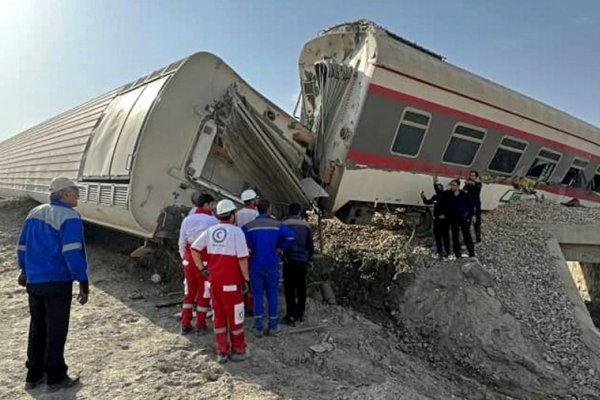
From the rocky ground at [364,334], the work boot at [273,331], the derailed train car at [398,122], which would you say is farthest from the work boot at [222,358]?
the derailed train car at [398,122]

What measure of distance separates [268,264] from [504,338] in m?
3.61

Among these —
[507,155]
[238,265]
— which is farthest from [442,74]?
[238,265]

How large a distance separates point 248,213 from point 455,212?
3459mm

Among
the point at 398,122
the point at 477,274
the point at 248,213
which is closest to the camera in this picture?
the point at 248,213

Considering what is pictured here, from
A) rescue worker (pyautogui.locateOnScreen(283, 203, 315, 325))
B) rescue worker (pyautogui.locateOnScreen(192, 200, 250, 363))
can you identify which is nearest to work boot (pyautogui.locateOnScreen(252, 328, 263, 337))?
rescue worker (pyautogui.locateOnScreen(283, 203, 315, 325))

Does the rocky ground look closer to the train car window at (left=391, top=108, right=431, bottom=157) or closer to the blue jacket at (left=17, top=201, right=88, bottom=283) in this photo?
the blue jacket at (left=17, top=201, right=88, bottom=283)

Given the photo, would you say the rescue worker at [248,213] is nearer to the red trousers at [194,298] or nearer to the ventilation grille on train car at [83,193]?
the red trousers at [194,298]

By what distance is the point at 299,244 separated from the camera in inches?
222

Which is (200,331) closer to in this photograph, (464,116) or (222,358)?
(222,358)

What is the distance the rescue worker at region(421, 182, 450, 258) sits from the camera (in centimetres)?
754

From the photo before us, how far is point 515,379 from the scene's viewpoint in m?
6.07

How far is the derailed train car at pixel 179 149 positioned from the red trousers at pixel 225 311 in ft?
5.41

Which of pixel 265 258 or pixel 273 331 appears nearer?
pixel 265 258

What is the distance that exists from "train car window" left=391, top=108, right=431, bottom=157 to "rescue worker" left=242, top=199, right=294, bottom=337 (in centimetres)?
320
